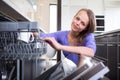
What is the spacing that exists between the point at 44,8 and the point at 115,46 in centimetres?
252

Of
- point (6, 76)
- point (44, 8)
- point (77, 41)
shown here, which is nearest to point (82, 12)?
point (77, 41)

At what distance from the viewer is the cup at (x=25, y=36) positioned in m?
0.94

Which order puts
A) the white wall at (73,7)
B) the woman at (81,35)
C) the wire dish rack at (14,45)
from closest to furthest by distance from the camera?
the wire dish rack at (14,45) → the woman at (81,35) → the white wall at (73,7)

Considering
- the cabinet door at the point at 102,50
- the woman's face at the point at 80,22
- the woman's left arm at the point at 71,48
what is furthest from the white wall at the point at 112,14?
the woman's left arm at the point at 71,48

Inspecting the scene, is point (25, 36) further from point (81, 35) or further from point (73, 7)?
point (73, 7)

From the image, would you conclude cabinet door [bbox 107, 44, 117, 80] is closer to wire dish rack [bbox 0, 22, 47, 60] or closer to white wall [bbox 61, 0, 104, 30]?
wire dish rack [bbox 0, 22, 47, 60]

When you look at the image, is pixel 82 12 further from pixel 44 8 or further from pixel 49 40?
pixel 44 8

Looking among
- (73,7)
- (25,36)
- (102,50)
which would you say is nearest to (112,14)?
(73,7)

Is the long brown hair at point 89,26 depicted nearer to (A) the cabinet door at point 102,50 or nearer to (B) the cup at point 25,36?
(B) the cup at point 25,36

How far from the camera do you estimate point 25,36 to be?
3.20ft

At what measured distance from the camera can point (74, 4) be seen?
6758 millimetres

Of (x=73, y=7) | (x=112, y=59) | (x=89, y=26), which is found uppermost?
(x=73, y=7)

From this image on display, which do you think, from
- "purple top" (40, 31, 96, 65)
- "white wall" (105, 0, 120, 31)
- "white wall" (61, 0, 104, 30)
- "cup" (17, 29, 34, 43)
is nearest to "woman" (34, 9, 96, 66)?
"purple top" (40, 31, 96, 65)

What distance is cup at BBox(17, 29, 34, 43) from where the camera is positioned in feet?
3.07
